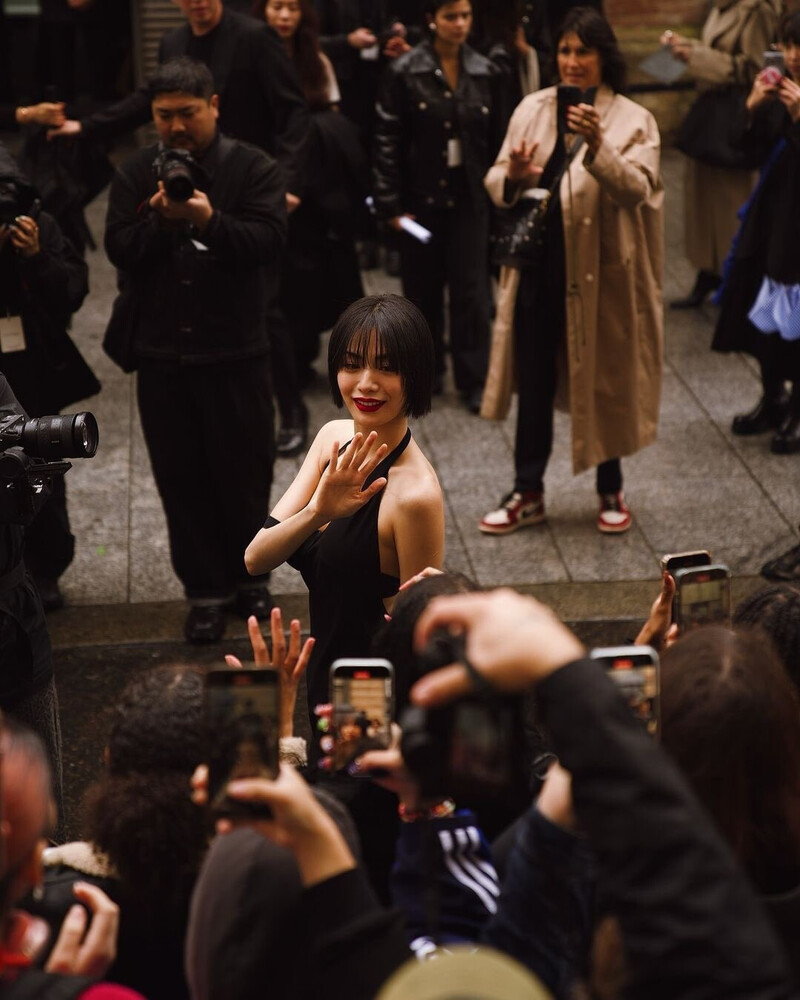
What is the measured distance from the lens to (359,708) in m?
2.40

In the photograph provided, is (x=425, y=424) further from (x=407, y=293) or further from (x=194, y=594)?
(x=194, y=594)

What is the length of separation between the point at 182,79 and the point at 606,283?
2.11 metres

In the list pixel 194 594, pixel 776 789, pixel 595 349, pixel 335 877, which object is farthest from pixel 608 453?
pixel 335 877

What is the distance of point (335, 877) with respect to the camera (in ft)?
6.79

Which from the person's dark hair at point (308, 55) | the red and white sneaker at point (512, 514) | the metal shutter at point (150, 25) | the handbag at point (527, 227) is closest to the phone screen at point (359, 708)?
the handbag at point (527, 227)

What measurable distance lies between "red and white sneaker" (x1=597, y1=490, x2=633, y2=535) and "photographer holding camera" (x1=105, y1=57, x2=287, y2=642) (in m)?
1.68

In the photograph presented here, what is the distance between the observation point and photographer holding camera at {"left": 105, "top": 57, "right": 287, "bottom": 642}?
17.4ft

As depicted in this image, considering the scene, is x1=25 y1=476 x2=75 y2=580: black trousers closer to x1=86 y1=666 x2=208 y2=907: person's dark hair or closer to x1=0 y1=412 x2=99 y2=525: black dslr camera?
x1=0 y1=412 x2=99 y2=525: black dslr camera

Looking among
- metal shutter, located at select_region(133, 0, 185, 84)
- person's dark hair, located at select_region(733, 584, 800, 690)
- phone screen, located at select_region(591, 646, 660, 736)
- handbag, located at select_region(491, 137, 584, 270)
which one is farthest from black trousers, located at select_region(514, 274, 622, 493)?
metal shutter, located at select_region(133, 0, 185, 84)

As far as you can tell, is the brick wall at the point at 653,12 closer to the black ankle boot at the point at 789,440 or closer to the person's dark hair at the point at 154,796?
the black ankle boot at the point at 789,440

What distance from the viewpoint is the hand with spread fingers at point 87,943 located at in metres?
2.18

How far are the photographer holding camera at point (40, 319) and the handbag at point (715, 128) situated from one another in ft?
13.9

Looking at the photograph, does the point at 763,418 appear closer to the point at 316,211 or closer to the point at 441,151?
the point at 441,151

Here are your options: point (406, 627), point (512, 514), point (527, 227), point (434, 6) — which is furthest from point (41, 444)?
point (434, 6)
